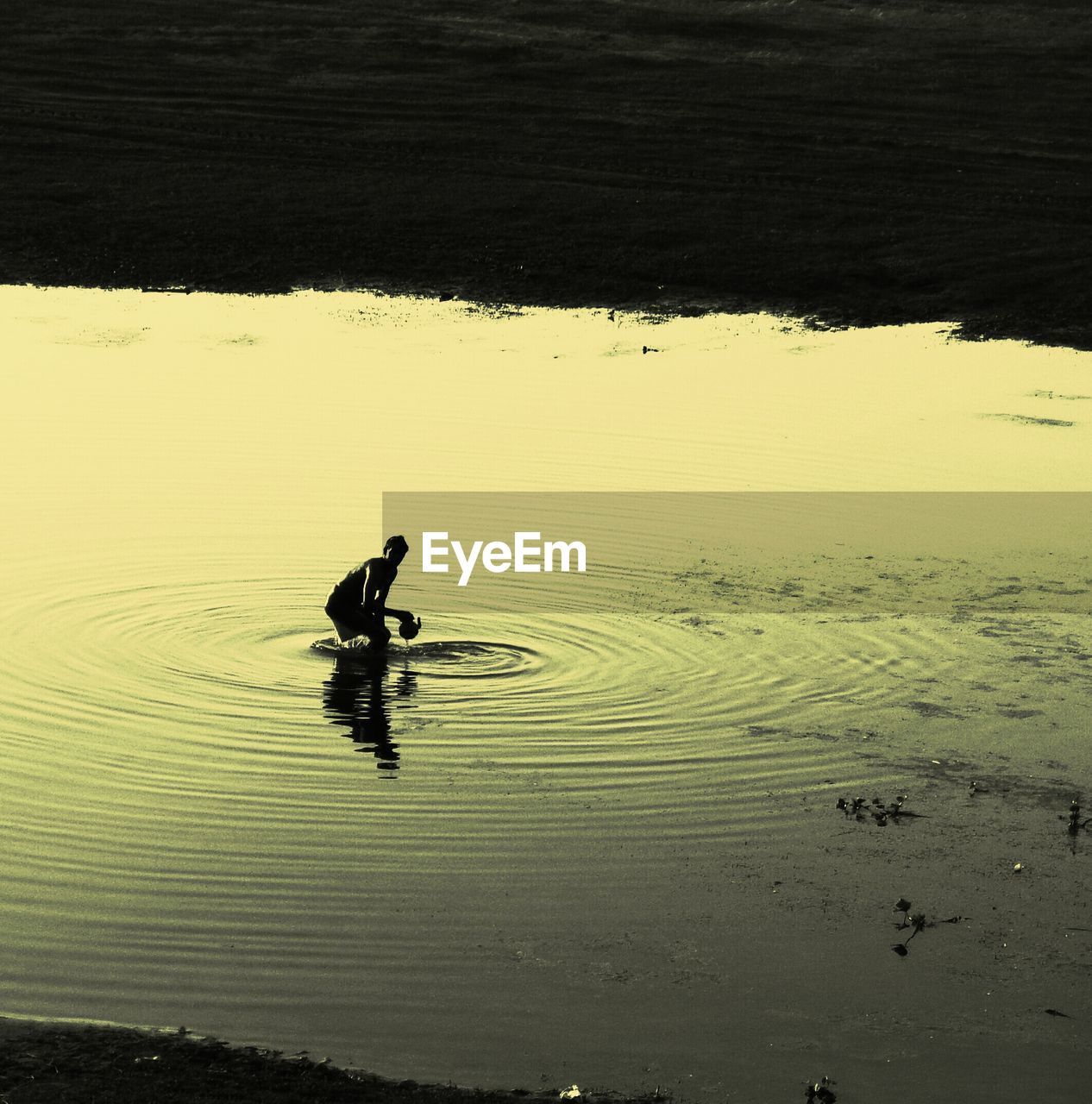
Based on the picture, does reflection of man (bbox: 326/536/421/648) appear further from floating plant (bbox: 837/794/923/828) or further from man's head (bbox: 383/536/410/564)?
floating plant (bbox: 837/794/923/828)

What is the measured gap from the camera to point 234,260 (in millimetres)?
32250

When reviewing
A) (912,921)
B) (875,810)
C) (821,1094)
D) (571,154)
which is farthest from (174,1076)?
(571,154)

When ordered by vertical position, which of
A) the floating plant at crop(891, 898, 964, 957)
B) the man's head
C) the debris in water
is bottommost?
the debris in water

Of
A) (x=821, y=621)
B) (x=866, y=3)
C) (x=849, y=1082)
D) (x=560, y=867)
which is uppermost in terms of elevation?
(x=866, y=3)

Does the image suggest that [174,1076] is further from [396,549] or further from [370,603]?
[396,549]

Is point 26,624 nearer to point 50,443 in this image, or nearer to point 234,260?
point 50,443

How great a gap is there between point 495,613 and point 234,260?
1565cm

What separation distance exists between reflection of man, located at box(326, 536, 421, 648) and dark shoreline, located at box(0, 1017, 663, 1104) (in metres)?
7.25

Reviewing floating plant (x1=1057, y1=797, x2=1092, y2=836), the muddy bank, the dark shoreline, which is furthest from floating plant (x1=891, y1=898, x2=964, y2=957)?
the muddy bank

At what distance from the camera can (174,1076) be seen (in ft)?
29.5

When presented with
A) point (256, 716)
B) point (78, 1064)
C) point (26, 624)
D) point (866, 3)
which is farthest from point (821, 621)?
point (866, 3)

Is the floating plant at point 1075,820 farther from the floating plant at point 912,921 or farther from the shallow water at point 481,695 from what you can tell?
the floating plant at point 912,921

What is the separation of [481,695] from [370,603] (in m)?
1.43

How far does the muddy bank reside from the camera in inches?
1251
